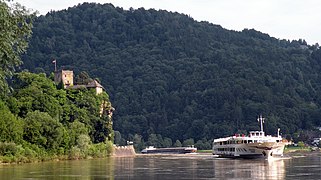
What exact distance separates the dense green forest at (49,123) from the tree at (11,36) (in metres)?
32.5

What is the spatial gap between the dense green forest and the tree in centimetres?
3253

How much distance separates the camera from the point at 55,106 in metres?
118

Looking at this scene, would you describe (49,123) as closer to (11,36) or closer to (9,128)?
(9,128)

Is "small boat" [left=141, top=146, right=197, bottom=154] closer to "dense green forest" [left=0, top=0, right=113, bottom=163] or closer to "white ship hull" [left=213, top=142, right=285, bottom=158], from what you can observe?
"dense green forest" [left=0, top=0, right=113, bottom=163]

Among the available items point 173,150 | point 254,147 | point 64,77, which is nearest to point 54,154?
point 254,147

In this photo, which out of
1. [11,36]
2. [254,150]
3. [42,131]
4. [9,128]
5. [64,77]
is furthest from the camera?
[64,77]

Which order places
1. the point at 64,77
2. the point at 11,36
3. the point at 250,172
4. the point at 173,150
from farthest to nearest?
the point at 173,150
the point at 64,77
the point at 250,172
the point at 11,36

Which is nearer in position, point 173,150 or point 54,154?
point 54,154

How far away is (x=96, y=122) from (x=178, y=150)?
Answer: 5489 cm

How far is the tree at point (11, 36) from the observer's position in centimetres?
4253

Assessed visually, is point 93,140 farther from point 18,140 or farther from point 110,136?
point 18,140

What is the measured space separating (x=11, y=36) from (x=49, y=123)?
200 ft

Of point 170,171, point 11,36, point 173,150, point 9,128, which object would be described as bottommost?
point 170,171

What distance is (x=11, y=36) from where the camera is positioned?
44344 millimetres
